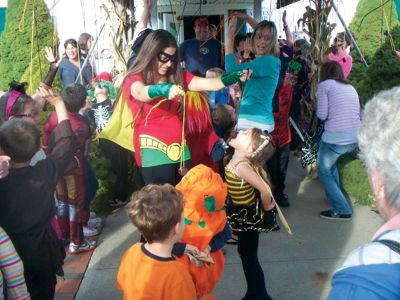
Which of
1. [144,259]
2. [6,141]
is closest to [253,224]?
[144,259]

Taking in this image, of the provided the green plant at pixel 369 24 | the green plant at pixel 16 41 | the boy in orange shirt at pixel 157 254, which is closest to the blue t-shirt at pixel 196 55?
the boy in orange shirt at pixel 157 254

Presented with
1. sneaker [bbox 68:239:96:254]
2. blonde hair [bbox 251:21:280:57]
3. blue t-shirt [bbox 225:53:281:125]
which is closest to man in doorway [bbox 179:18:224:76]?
blonde hair [bbox 251:21:280:57]

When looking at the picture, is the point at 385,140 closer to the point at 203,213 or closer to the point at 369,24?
the point at 203,213

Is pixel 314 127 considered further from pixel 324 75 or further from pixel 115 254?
pixel 115 254

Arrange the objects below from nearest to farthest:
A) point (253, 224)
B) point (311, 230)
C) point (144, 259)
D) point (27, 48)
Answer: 1. point (144, 259)
2. point (253, 224)
3. point (311, 230)
4. point (27, 48)

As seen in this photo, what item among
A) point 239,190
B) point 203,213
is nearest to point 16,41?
point 239,190

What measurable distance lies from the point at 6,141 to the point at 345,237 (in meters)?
2.81

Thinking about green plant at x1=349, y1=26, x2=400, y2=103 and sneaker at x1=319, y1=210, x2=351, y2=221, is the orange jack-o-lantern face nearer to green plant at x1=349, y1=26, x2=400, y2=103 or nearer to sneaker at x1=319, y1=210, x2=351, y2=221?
sneaker at x1=319, y1=210, x2=351, y2=221

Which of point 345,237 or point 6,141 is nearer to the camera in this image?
point 6,141

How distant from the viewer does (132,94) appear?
8.71 ft

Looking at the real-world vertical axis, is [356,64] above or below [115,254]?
above

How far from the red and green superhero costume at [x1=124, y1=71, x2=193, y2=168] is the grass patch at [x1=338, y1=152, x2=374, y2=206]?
2.41m

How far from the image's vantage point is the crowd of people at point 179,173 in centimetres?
112

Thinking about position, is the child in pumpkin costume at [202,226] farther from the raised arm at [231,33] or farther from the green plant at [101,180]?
the green plant at [101,180]
